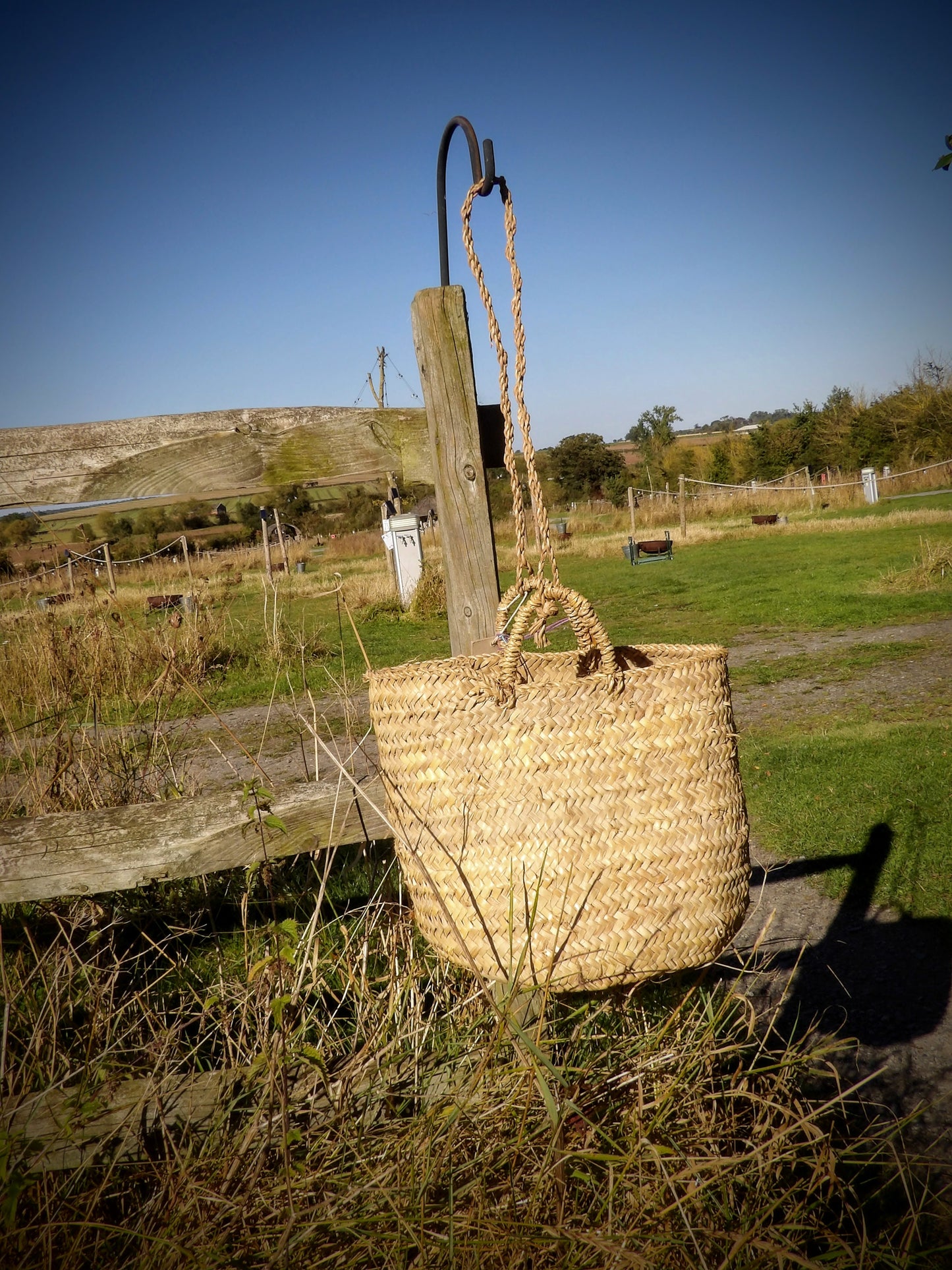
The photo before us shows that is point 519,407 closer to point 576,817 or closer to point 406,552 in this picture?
point 576,817

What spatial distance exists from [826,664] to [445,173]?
5.98 m

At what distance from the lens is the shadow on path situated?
256 centimetres

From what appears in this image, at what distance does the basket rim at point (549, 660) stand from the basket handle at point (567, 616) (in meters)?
0.04

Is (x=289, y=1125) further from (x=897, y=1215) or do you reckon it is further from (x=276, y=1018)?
(x=897, y=1215)

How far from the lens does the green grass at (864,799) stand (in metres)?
3.39

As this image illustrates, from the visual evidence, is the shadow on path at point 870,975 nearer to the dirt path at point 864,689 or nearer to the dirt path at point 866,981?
the dirt path at point 866,981

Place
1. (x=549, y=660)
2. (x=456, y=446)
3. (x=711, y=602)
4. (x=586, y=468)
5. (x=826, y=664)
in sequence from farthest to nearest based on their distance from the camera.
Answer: (x=586, y=468)
(x=711, y=602)
(x=826, y=664)
(x=456, y=446)
(x=549, y=660)

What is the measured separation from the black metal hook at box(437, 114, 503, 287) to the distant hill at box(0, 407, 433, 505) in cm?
39

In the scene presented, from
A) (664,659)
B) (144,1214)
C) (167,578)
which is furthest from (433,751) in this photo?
(167,578)

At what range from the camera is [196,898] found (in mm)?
2635

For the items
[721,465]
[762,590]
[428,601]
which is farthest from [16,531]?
[721,465]

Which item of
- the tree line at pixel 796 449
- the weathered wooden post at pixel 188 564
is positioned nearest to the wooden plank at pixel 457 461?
the weathered wooden post at pixel 188 564

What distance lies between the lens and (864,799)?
13.4 ft

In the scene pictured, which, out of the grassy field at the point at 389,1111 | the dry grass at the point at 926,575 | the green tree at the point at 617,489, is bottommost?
the grassy field at the point at 389,1111
